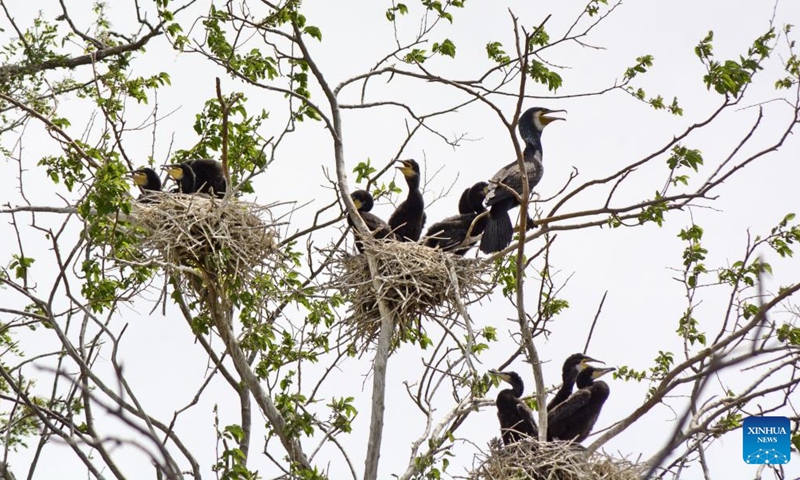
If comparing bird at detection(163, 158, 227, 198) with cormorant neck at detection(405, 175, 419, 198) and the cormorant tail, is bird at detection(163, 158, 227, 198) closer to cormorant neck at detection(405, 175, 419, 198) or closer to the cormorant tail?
cormorant neck at detection(405, 175, 419, 198)

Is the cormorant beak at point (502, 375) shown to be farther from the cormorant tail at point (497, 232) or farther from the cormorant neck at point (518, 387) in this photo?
the cormorant tail at point (497, 232)

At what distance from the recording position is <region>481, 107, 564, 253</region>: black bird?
8.52m

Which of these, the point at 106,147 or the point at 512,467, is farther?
the point at 106,147

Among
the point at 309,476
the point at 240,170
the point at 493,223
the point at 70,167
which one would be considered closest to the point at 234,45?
the point at 240,170

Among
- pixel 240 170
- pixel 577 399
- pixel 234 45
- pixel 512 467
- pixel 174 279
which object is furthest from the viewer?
pixel 240 170

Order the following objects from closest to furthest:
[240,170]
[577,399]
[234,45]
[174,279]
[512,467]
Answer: [512,467] → [174,279] → [577,399] → [234,45] → [240,170]

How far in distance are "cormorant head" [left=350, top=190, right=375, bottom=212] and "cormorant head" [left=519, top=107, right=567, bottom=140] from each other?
1.52m

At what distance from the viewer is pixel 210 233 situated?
25.2ft

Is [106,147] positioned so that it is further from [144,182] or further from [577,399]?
[577,399]

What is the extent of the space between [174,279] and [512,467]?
266 cm

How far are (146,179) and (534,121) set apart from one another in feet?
11.2

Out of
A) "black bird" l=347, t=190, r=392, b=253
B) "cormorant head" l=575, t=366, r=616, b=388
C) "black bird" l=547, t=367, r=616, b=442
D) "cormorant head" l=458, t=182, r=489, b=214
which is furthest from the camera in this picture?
"cormorant head" l=458, t=182, r=489, b=214

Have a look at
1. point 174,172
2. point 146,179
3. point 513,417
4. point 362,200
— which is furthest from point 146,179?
point 513,417

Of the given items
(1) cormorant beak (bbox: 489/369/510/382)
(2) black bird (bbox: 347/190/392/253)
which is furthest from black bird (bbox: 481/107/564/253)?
(1) cormorant beak (bbox: 489/369/510/382)
